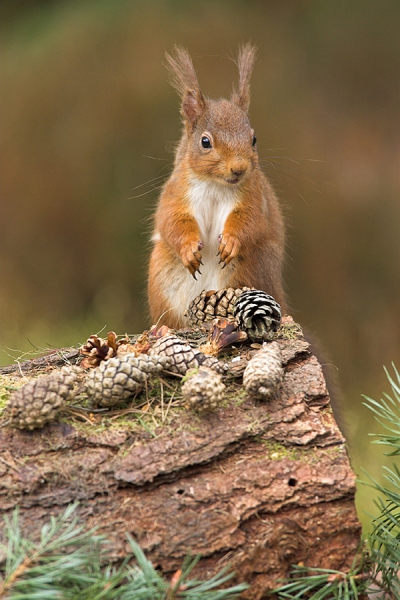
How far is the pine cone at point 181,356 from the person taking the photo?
116 centimetres

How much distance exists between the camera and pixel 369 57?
8.98 feet

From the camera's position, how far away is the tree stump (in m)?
0.94

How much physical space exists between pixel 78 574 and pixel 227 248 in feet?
3.20

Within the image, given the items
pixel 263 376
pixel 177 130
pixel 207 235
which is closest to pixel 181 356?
pixel 263 376

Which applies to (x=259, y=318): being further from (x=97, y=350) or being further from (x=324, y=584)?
(x=324, y=584)

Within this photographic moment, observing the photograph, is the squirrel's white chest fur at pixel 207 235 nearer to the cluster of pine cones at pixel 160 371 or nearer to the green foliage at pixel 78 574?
the cluster of pine cones at pixel 160 371

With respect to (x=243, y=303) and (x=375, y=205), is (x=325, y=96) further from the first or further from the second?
(x=243, y=303)

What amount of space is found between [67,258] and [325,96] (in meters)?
1.18

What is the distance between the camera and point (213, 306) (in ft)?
5.05

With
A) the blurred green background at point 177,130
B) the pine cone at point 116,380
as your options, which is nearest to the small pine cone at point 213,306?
the pine cone at point 116,380

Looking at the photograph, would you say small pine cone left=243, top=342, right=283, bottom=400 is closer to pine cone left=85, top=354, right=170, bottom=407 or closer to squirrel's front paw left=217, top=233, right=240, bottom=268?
pine cone left=85, top=354, right=170, bottom=407

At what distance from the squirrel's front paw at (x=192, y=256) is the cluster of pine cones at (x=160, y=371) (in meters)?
0.32

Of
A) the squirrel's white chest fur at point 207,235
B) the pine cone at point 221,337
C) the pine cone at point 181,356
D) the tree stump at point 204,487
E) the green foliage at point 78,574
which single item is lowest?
the green foliage at point 78,574

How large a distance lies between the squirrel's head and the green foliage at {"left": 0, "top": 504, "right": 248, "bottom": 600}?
1021mm
